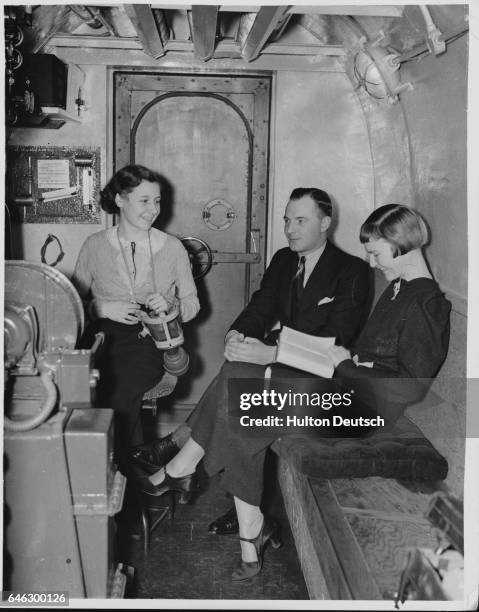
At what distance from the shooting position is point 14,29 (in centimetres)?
268

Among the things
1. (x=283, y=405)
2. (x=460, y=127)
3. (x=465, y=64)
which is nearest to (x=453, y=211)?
(x=460, y=127)

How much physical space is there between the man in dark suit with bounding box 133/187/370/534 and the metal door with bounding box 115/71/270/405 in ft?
2.03

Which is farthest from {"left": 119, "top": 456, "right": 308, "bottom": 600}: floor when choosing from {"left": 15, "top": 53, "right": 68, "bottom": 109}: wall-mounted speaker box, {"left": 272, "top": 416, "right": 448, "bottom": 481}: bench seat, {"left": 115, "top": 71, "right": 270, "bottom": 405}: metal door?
{"left": 15, "top": 53, "right": 68, "bottom": 109}: wall-mounted speaker box

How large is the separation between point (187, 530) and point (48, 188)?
5.73 ft

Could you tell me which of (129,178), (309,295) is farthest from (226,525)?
(129,178)

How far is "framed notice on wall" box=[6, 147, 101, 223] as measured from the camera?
10.4 ft

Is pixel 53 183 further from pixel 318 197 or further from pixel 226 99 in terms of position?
pixel 318 197

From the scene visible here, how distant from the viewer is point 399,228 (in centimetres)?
223

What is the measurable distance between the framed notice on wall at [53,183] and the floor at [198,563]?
1514 millimetres

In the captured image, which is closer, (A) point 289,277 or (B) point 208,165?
(A) point 289,277

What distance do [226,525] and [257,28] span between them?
2.06m

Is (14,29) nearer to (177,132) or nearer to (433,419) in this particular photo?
(177,132)

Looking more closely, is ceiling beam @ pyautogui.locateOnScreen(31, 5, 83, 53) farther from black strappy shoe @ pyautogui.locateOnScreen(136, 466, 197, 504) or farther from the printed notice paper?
black strappy shoe @ pyautogui.locateOnScreen(136, 466, 197, 504)

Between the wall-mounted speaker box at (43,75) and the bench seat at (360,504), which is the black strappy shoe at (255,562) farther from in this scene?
the wall-mounted speaker box at (43,75)
